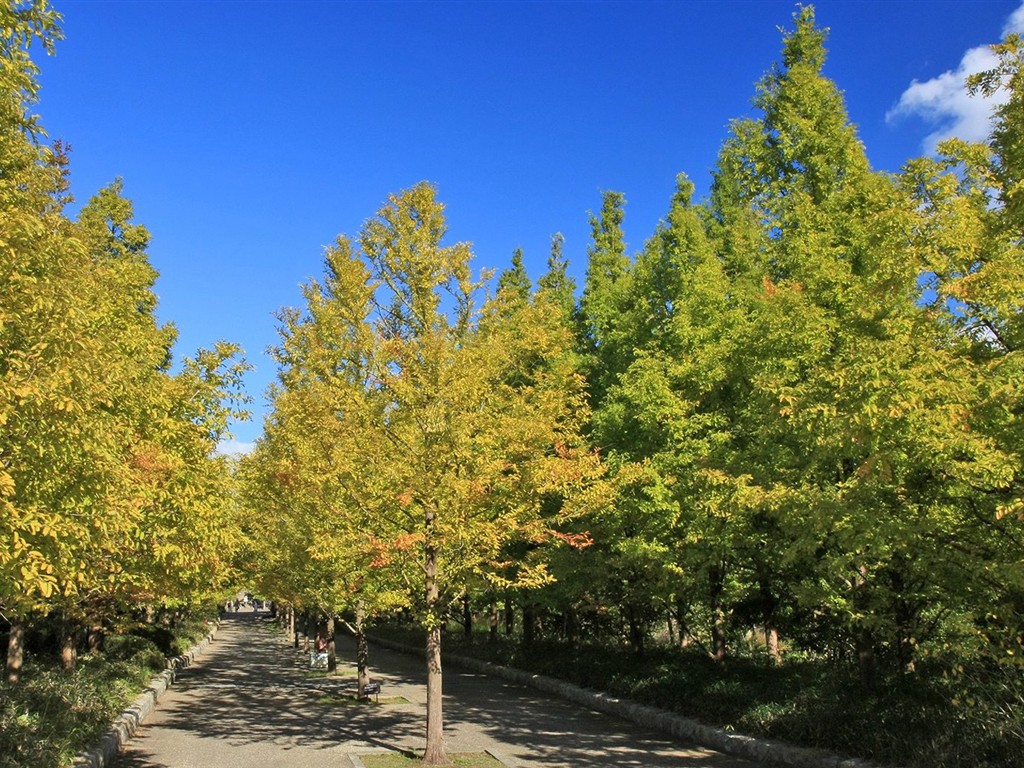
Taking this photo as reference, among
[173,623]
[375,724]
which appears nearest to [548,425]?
[375,724]

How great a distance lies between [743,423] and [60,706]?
12.3 m

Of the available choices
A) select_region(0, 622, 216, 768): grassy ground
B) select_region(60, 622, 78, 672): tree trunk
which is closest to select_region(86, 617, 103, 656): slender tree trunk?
select_region(0, 622, 216, 768): grassy ground

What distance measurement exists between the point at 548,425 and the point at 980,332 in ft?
19.9

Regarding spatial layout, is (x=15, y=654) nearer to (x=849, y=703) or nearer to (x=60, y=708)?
(x=60, y=708)

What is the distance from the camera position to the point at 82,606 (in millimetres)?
16625

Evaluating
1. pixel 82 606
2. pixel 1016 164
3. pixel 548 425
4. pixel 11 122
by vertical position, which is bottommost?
pixel 82 606

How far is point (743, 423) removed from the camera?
14352 mm

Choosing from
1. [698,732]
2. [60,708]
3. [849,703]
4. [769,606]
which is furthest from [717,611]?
[60,708]

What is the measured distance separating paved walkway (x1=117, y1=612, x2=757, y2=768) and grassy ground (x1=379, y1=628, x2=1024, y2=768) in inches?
37.3

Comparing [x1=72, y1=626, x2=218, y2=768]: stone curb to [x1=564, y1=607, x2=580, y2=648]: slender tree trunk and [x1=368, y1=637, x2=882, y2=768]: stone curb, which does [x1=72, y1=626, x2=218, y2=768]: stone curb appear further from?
[x1=564, y1=607, x2=580, y2=648]: slender tree trunk

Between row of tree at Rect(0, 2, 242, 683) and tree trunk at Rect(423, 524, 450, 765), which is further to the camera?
tree trunk at Rect(423, 524, 450, 765)

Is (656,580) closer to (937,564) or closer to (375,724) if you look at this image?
(375,724)

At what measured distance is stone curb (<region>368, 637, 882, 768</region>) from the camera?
10945 mm

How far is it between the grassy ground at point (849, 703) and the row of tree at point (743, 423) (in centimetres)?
82
